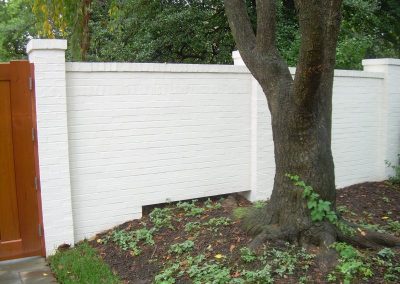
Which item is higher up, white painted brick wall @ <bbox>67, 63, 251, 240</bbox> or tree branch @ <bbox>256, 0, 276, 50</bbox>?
tree branch @ <bbox>256, 0, 276, 50</bbox>

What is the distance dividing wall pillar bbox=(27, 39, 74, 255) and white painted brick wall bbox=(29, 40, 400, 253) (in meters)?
0.01

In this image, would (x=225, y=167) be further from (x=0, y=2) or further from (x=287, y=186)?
(x=0, y=2)

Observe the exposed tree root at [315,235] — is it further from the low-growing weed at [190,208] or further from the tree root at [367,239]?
the low-growing weed at [190,208]

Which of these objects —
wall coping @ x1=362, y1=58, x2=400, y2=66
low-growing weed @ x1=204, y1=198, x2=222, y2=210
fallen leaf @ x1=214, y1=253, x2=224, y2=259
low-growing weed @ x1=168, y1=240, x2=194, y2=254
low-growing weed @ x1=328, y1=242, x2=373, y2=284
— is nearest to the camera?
low-growing weed @ x1=328, y1=242, x2=373, y2=284

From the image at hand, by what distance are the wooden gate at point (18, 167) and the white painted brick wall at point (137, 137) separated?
115mm

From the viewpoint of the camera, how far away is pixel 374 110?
7.62 metres

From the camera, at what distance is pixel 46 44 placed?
15.8 ft

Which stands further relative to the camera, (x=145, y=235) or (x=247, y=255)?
(x=145, y=235)

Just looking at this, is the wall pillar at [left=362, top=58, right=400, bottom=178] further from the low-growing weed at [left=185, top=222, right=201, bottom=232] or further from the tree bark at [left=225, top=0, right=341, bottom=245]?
the low-growing weed at [left=185, top=222, right=201, bottom=232]

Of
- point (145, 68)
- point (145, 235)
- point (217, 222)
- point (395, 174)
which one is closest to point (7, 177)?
point (145, 235)

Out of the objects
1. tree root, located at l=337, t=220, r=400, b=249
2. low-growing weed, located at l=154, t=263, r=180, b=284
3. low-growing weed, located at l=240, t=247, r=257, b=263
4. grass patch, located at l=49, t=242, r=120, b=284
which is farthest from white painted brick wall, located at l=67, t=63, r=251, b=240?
tree root, located at l=337, t=220, r=400, b=249

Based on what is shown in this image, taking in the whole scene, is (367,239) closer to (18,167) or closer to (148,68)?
(148,68)

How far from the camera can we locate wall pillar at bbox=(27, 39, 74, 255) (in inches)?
192

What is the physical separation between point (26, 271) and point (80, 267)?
596mm
